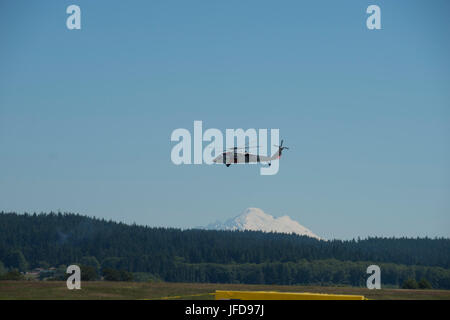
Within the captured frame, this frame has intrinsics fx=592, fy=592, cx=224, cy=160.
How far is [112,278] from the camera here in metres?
156

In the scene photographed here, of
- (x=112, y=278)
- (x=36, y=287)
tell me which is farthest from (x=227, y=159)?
(x=112, y=278)
